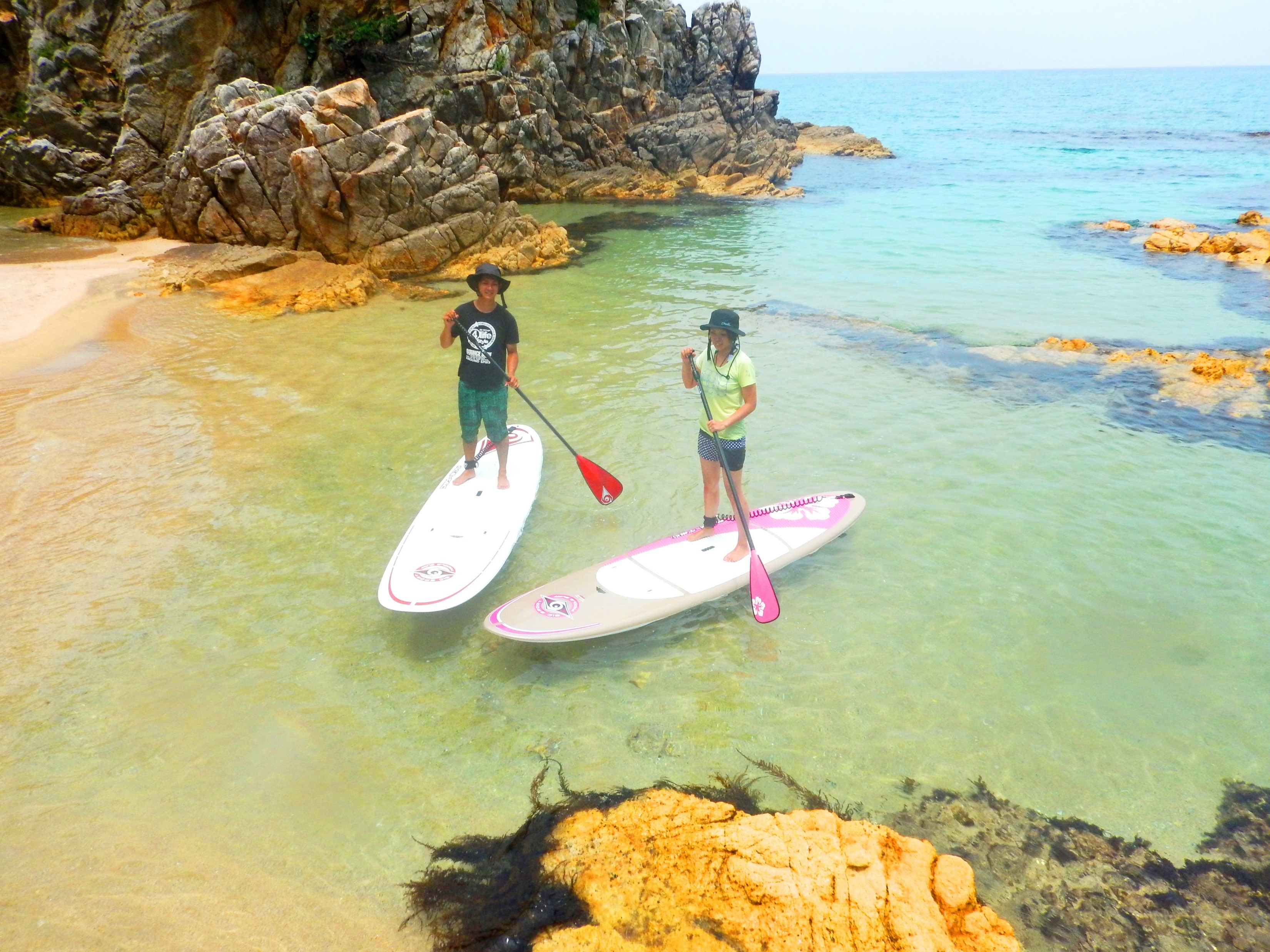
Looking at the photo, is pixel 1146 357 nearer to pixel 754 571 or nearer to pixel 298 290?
pixel 754 571

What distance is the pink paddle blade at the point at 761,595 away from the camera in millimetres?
5988

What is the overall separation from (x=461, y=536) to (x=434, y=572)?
2.14 feet

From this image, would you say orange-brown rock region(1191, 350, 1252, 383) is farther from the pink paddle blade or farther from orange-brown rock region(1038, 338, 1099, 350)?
the pink paddle blade

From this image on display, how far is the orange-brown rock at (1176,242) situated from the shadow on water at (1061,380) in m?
9.07

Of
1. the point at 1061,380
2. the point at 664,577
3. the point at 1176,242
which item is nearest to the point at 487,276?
the point at 664,577

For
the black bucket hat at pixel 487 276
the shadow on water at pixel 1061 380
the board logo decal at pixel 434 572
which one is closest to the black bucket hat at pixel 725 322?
the black bucket hat at pixel 487 276

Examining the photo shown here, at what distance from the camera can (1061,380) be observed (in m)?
11.7

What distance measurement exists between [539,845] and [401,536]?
4004mm

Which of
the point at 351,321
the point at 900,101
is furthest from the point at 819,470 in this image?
the point at 900,101

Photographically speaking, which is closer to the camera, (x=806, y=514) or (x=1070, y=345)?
(x=806, y=514)

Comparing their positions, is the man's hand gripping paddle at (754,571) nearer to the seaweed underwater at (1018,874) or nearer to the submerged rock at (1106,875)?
the seaweed underwater at (1018,874)

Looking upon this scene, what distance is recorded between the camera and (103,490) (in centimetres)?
801

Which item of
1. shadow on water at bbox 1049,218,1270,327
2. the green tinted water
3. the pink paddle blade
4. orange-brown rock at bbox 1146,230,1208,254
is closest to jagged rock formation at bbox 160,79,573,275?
the green tinted water

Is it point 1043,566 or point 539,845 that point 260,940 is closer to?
point 539,845
